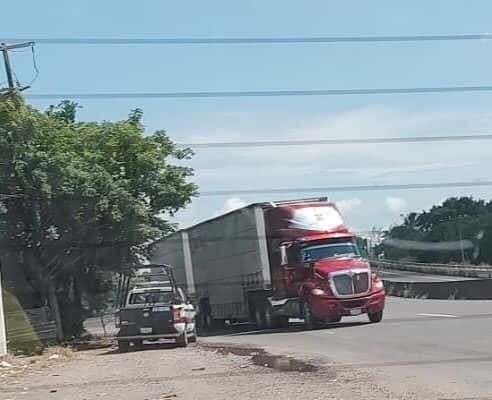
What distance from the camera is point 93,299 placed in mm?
29609

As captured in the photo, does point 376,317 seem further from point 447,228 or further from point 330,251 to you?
point 447,228

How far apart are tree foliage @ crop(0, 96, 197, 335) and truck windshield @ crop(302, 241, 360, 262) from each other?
400 centimetres

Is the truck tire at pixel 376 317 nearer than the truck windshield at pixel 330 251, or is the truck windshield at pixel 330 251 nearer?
the truck tire at pixel 376 317

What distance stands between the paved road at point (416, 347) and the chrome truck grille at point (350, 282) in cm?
98

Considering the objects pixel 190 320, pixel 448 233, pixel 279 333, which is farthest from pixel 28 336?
pixel 448 233

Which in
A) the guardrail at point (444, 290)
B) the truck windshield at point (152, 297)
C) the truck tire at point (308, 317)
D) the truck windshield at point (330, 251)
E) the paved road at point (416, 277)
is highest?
the truck windshield at point (330, 251)

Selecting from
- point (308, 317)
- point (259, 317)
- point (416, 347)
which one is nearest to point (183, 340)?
point (308, 317)

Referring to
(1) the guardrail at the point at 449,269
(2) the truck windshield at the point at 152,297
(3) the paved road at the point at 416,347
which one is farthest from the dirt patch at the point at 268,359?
(1) the guardrail at the point at 449,269

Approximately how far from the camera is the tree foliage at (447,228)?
32125 millimetres

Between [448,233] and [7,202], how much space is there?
1851 centimetres

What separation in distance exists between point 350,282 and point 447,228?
10148 mm

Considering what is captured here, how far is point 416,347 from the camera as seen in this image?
58.1 ft

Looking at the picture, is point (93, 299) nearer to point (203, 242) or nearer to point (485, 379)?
point (203, 242)

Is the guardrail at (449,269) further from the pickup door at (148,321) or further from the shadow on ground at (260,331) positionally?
the pickup door at (148,321)
